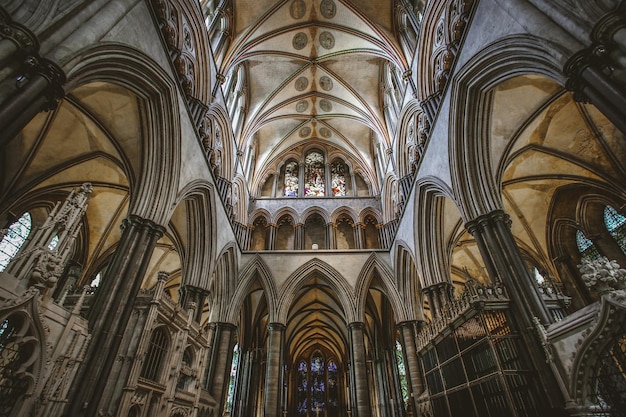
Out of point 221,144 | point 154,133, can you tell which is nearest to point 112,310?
point 154,133

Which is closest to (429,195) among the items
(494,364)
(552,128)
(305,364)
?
(552,128)

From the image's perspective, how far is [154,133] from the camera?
7.77m

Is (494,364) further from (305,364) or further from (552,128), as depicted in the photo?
(305,364)

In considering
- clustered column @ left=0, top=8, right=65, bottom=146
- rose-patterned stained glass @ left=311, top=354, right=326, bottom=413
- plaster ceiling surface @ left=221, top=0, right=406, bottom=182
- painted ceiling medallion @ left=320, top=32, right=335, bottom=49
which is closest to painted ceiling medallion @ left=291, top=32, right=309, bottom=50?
plaster ceiling surface @ left=221, top=0, right=406, bottom=182

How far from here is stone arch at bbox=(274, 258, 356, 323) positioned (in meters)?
13.0

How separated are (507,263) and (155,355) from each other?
7.36 m

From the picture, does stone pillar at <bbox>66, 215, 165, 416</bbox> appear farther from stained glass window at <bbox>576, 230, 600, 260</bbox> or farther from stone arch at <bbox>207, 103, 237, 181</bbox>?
stained glass window at <bbox>576, 230, 600, 260</bbox>

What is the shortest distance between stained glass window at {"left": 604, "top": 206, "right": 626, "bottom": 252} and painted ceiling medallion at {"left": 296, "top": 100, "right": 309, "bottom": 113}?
44.8 ft

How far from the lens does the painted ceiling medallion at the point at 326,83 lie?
16.6 meters

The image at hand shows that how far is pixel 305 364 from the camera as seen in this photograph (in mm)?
25688

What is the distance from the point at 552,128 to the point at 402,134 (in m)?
5.23

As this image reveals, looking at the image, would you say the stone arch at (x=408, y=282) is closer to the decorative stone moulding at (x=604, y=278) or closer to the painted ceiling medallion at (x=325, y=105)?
the decorative stone moulding at (x=604, y=278)

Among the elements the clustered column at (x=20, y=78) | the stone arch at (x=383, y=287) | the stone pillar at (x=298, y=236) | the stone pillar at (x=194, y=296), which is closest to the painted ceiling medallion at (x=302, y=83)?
the stone pillar at (x=298, y=236)

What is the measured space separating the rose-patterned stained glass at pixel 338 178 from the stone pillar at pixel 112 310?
11749 millimetres
